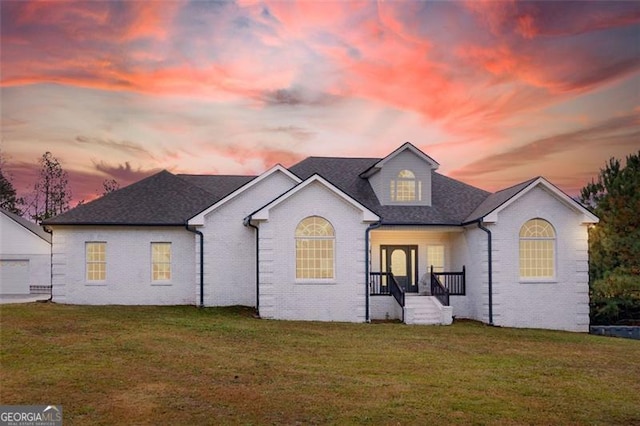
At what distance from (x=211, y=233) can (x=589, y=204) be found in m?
19.8

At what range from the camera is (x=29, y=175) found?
A: 70.2 m

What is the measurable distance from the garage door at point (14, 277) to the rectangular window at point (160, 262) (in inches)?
716

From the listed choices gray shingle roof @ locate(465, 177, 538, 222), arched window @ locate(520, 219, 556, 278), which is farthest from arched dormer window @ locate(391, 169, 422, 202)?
arched window @ locate(520, 219, 556, 278)

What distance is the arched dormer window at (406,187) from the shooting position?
90.1 ft

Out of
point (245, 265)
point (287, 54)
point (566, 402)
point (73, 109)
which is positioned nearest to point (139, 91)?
point (73, 109)

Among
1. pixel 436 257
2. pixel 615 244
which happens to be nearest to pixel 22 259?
pixel 436 257

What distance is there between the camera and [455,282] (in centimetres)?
2617

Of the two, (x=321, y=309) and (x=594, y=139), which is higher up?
(x=594, y=139)

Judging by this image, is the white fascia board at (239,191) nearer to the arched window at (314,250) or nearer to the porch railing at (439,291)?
the arched window at (314,250)

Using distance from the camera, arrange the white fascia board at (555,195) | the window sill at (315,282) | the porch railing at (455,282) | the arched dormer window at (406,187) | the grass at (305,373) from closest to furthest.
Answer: the grass at (305,373), the window sill at (315,282), the white fascia board at (555,195), the porch railing at (455,282), the arched dormer window at (406,187)

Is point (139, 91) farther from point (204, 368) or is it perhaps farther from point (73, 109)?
point (204, 368)

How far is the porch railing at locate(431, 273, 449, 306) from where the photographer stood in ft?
80.6

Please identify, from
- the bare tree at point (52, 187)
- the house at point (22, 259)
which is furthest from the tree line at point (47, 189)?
the house at point (22, 259)
